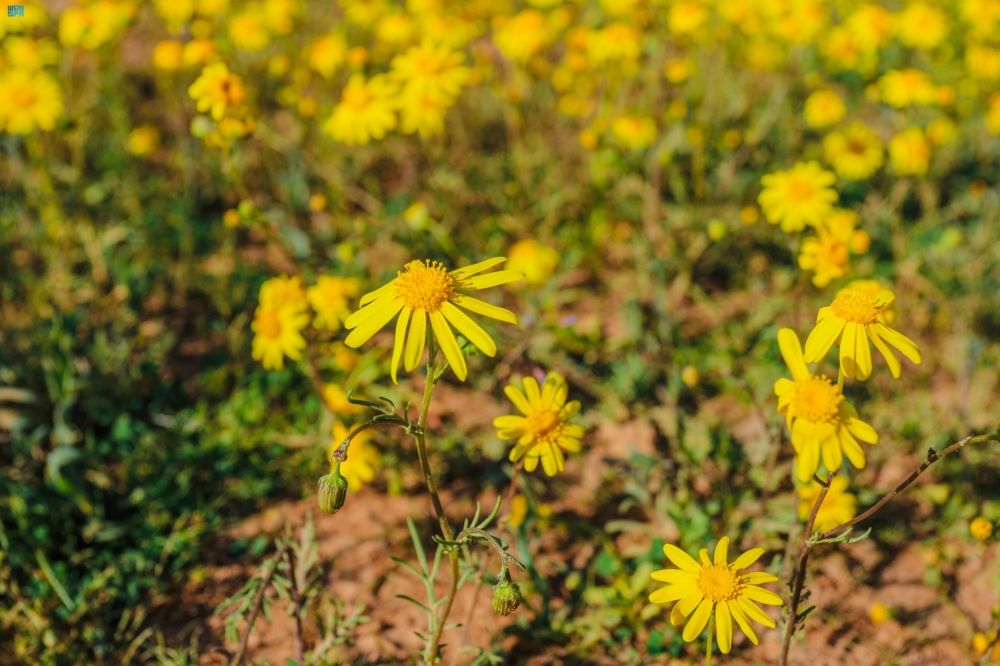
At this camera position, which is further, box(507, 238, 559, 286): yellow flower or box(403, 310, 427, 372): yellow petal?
box(507, 238, 559, 286): yellow flower

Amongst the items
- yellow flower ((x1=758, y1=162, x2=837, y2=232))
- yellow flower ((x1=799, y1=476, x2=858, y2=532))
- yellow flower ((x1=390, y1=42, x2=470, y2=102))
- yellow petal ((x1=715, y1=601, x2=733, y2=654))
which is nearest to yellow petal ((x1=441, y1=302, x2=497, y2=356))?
yellow petal ((x1=715, y1=601, x2=733, y2=654))

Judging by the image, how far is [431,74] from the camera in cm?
385

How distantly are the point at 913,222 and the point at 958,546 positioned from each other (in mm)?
2284

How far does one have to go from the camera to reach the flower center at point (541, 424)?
2225mm

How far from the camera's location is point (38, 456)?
3.11 meters

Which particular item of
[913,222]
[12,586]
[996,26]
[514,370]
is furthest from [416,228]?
[996,26]

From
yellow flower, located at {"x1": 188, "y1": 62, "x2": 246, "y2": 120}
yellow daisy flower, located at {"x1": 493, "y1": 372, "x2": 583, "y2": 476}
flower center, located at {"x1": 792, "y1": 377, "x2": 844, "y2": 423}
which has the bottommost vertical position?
flower center, located at {"x1": 792, "y1": 377, "x2": 844, "y2": 423}

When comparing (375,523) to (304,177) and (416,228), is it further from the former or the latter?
(304,177)

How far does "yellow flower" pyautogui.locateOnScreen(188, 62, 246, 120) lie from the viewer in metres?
3.00

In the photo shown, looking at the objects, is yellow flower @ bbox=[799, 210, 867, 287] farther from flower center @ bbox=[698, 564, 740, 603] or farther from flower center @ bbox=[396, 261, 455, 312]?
flower center @ bbox=[396, 261, 455, 312]

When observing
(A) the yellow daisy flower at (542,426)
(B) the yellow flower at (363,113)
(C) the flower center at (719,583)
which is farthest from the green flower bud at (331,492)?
(B) the yellow flower at (363,113)

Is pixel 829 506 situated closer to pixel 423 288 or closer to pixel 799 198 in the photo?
pixel 799 198

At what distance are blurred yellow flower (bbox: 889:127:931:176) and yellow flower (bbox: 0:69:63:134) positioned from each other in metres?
4.45

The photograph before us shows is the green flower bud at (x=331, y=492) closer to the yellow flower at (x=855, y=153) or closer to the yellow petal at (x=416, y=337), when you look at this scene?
the yellow petal at (x=416, y=337)
